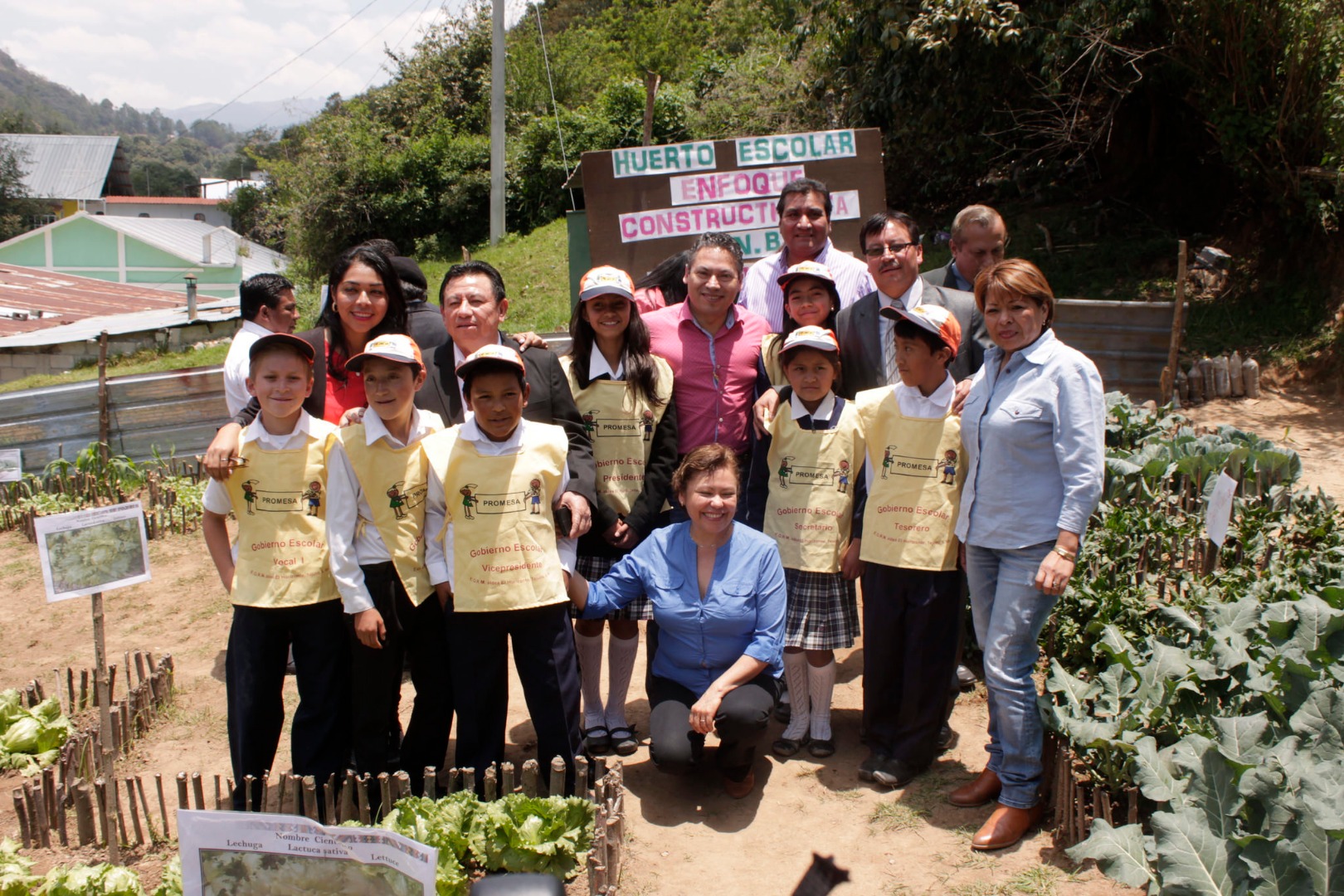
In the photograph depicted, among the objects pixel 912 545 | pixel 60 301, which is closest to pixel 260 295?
pixel 912 545

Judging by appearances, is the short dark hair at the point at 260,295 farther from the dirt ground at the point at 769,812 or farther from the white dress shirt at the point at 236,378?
the dirt ground at the point at 769,812

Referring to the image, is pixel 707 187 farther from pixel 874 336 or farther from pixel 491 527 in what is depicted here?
pixel 491 527

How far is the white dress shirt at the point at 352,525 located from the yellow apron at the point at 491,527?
0.18 m

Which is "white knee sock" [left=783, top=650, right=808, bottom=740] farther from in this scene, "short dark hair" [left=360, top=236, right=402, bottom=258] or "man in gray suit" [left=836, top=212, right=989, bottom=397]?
"short dark hair" [left=360, top=236, right=402, bottom=258]

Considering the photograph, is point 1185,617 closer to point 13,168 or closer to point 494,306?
point 494,306

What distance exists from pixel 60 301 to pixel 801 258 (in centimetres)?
2604

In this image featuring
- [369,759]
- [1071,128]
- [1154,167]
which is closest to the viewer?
[369,759]

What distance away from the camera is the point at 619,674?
4.23 m

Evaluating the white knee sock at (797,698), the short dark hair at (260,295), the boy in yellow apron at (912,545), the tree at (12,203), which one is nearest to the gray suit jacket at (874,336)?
the boy in yellow apron at (912,545)

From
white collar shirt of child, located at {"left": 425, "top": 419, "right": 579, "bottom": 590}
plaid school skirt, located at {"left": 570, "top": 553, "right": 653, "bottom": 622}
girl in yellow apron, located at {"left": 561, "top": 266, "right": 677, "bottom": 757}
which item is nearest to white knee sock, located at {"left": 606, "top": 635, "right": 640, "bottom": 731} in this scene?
girl in yellow apron, located at {"left": 561, "top": 266, "right": 677, "bottom": 757}

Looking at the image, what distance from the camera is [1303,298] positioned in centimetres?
1090

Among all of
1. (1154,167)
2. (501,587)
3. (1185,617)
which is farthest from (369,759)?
(1154,167)

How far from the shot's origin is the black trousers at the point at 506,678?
11.5 ft

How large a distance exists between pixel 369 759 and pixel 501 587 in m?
0.83
